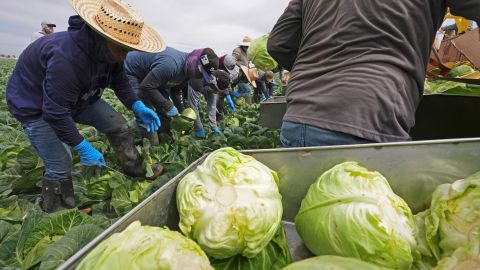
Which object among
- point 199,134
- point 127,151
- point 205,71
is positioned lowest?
point 199,134

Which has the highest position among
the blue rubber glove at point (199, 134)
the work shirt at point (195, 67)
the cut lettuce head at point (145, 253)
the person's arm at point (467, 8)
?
the person's arm at point (467, 8)

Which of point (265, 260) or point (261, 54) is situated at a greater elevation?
point (261, 54)

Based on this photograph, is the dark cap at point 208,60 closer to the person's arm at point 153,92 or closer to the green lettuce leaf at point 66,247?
the person's arm at point 153,92

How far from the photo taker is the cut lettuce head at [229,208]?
1030 mm

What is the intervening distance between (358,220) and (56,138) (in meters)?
3.09

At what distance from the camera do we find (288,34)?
88.4 inches

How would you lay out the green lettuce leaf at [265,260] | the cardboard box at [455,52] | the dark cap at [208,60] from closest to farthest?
1. the green lettuce leaf at [265,260]
2. the cardboard box at [455,52]
3. the dark cap at [208,60]

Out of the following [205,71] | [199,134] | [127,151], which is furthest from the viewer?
[199,134]

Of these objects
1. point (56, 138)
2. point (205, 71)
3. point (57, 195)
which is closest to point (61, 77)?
point (56, 138)

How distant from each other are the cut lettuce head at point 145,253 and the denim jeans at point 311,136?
3.51ft

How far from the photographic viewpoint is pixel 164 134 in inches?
231

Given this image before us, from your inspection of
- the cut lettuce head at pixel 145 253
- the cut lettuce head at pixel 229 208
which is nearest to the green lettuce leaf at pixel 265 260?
the cut lettuce head at pixel 229 208

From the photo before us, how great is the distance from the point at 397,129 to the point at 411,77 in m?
0.30

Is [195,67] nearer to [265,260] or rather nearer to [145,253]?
[265,260]
